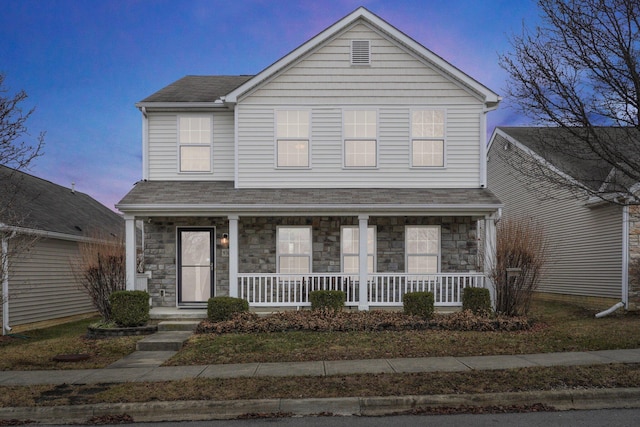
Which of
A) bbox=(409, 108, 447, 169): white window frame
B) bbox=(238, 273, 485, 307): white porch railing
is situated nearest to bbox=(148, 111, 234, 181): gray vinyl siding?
bbox=(238, 273, 485, 307): white porch railing

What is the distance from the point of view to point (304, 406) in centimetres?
547

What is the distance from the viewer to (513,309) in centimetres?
1051

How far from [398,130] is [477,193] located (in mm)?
2627

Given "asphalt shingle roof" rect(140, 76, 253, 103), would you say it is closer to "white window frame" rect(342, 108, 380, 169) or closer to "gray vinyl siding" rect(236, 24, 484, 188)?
"gray vinyl siding" rect(236, 24, 484, 188)

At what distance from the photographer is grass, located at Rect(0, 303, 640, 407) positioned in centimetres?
580

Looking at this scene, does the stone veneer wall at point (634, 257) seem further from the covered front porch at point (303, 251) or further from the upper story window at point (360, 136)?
the upper story window at point (360, 136)

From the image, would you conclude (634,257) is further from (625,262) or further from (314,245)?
(314,245)

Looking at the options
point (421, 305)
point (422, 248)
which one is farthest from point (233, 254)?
point (422, 248)

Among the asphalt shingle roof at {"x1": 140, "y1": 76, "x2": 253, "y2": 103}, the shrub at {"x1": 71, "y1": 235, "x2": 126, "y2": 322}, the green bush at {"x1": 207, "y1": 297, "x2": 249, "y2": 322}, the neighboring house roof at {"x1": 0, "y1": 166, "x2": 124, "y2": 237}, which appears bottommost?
the green bush at {"x1": 207, "y1": 297, "x2": 249, "y2": 322}

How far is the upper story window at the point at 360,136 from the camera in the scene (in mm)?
11805

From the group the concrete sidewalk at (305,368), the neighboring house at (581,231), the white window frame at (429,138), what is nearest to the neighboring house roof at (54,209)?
the concrete sidewalk at (305,368)

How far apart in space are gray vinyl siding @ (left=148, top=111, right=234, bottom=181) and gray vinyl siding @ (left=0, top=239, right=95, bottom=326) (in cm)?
394

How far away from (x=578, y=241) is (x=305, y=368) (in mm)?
11314

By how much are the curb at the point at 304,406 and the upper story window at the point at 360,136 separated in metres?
7.26
